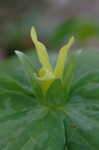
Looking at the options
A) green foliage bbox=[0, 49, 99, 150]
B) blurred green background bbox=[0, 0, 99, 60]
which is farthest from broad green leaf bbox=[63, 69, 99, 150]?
blurred green background bbox=[0, 0, 99, 60]

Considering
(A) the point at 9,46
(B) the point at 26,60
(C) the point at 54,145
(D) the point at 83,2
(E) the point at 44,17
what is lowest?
(C) the point at 54,145

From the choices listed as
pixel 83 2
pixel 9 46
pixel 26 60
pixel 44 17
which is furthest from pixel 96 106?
pixel 83 2

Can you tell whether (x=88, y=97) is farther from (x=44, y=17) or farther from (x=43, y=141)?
(x=44, y=17)

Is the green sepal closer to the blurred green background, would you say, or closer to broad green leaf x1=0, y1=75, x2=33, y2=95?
broad green leaf x1=0, y1=75, x2=33, y2=95

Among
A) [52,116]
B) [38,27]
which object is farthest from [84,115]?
Result: [38,27]

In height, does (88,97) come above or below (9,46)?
below

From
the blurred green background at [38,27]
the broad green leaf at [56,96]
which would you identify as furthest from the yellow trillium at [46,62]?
the blurred green background at [38,27]
